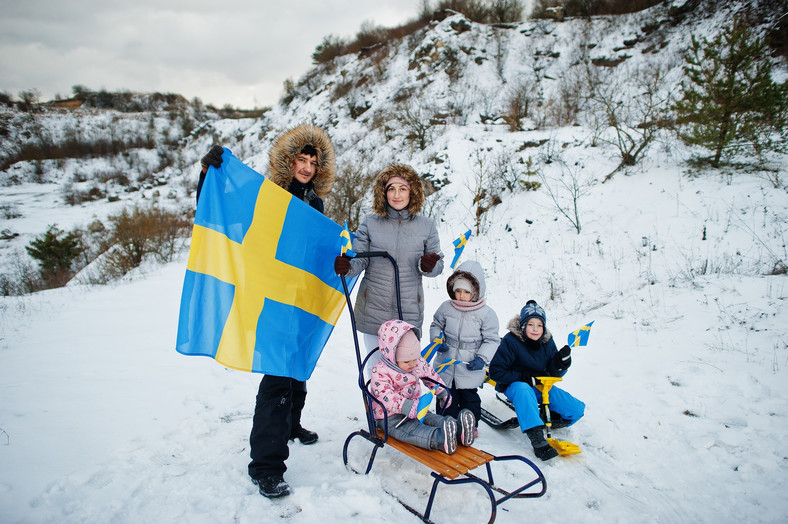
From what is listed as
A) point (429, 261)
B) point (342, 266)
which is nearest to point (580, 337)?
point (429, 261)

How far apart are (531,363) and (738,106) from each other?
9272mm

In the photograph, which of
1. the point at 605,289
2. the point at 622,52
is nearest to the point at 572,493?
the point at 605,289

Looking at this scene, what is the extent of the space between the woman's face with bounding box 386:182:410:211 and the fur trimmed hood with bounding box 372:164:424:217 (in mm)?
74

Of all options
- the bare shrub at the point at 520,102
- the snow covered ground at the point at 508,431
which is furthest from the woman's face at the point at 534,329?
the bare shrub at the point at 520,102

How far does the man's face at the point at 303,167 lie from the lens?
10.4ft

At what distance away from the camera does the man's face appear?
10.4 feet

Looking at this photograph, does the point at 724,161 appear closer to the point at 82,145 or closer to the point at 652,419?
the point at 652,419

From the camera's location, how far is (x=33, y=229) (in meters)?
26.9

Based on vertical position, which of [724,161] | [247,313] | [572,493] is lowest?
[572,493]

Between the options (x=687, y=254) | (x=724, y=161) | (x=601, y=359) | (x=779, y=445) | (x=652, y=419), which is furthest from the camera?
(x=724, y=161)

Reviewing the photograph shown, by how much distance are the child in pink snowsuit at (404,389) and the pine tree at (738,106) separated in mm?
10134

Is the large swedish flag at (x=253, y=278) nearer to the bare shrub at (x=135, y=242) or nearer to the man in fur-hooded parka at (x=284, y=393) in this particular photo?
the man in fur-hooded parka at (x=284, y=393)

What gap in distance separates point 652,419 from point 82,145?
207 feet

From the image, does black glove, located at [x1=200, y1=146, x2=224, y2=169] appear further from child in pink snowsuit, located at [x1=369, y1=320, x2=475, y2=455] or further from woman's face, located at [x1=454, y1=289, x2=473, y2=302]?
woman's face, located at [x1=454, y1=289, x2=473, y2=302]
